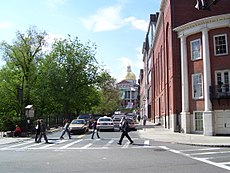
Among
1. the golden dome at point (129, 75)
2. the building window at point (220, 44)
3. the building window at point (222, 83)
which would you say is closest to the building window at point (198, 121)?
the building window at point (222, 83)

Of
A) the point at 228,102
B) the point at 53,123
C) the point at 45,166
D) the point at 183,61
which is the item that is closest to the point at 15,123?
the point at 53,123

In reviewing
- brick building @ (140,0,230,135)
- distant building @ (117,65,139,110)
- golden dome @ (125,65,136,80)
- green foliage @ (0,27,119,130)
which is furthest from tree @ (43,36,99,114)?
golden dome @ (125,65,136,80)

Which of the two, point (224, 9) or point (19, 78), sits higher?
point (224, 9)

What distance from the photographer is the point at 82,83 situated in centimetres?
5247

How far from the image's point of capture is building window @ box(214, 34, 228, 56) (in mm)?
29453

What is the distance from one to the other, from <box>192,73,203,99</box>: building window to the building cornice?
4.00 metres

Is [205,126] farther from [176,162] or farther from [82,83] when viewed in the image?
[82,83]

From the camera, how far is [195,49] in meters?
31.1

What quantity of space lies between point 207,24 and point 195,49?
2.57m

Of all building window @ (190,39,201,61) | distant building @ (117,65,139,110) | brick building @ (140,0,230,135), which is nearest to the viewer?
brick building @ (140,0,230,135)

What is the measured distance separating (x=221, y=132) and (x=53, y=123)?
2496 cm

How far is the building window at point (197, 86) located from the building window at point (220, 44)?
252 centimetres

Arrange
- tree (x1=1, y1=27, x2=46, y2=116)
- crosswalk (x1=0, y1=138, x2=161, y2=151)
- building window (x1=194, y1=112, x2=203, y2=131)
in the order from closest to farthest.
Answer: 1. crosswalk (x1=0, y1=138, x2=161, y2=151)
2. building window (x1=194, y1=112, x2=203, y2=131)
3. tree (x1=1, y1=27, x2=46, y2=116)

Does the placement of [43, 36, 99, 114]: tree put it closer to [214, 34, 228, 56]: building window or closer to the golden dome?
[214, 34, 228, 56]: building window
